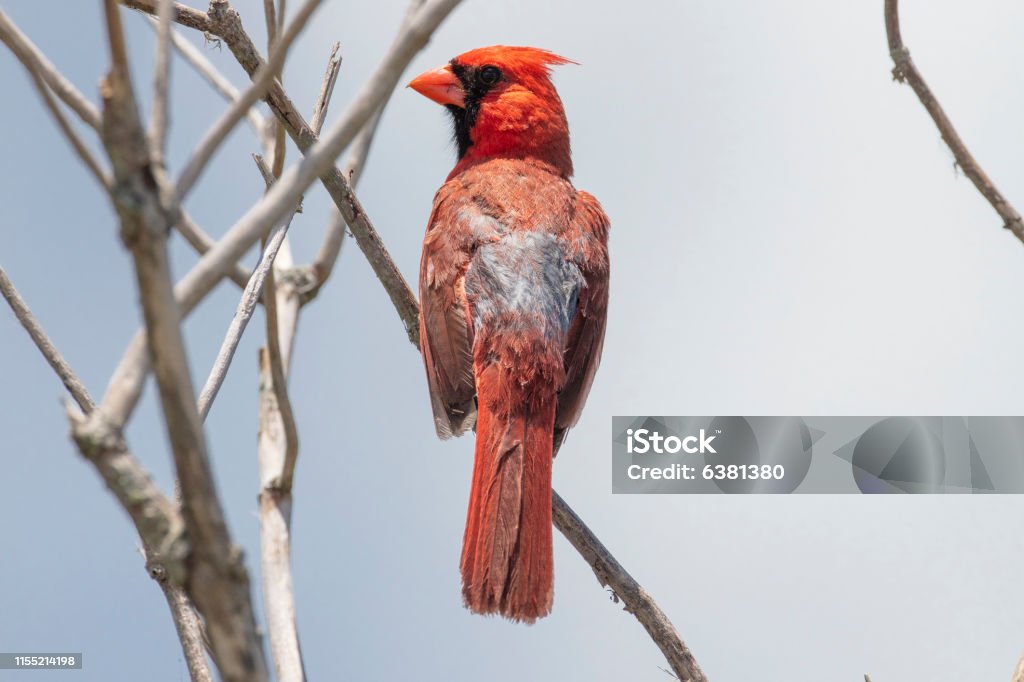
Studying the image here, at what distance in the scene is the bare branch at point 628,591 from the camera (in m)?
2.97

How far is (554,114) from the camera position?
4.51 metres

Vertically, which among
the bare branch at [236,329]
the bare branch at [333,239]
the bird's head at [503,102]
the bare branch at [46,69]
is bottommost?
the bare branch at [236,329]

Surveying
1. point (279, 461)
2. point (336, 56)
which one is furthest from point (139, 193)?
point (336, 56)

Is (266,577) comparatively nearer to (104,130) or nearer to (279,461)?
(279,461)

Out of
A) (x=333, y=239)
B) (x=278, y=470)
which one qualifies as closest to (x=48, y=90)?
(x=278, y=470)

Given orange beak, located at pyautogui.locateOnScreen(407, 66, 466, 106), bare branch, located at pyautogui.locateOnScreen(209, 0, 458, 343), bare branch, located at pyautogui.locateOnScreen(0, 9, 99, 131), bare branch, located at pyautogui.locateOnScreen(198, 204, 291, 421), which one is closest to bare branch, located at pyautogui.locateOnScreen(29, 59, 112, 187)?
bare branch, located at pyautogui.locateOnScreen(209, 0, 458, 343)

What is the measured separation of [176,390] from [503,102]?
3.67 meters

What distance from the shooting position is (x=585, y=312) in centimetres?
375

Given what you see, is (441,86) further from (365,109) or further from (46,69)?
(365,109)

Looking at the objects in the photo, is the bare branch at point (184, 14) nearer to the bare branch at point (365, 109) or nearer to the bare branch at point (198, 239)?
the bare branch at point (365, 109)

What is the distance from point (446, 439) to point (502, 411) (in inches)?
15.0

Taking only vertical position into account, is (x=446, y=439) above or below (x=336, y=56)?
below

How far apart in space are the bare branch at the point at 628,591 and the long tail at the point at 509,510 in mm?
209

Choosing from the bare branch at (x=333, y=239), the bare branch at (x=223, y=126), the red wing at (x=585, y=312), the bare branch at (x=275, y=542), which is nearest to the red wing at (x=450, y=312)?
the red wing at (x=585, y=312)
